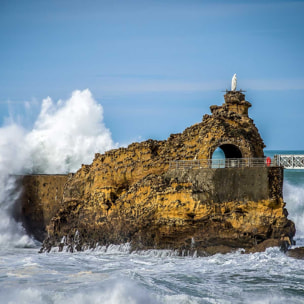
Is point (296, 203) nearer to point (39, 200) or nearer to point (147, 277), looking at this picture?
point (39, 200)

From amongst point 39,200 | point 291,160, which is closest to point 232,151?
point 291,160

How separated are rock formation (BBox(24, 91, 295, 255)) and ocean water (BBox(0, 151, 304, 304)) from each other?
0.66 m

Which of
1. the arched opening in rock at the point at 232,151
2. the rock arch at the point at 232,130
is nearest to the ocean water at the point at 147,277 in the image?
the rock arch at the point at 232,130

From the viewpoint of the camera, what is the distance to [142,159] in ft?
70.4

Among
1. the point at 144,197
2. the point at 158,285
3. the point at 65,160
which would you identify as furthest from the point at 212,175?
the point at 65,160

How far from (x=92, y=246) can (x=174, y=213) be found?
3643mm

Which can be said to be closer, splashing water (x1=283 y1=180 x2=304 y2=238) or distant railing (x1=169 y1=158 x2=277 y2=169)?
distant railing (x1=169 y1=158 x2=277 y2=169)

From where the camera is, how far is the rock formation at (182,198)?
1831 centimetres

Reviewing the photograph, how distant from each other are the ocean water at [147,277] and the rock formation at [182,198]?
2.15 ft

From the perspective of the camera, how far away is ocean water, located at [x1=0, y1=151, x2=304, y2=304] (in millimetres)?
12914

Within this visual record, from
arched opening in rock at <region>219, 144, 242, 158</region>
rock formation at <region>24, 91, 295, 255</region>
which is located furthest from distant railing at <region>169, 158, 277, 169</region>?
arched opening in rock at <region>219, 144, 242, 158</region>

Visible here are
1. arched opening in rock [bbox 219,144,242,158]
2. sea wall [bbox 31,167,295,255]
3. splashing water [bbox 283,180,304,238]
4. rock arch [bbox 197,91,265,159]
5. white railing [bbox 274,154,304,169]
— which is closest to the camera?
sea wall [bbox 31,167,295,255]

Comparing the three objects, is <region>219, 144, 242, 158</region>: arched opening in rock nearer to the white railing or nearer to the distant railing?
the distant railing

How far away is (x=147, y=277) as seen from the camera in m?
15.1
